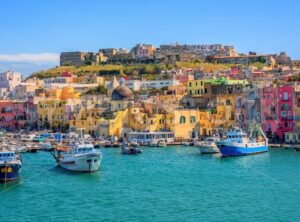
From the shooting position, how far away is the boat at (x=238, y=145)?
42719 millimetres

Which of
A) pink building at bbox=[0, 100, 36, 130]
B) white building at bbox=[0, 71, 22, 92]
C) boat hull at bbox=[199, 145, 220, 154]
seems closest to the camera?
boat hull at bbox=[199, 145, 220, 154]

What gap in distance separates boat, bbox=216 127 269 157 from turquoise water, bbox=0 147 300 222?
6.16 ft

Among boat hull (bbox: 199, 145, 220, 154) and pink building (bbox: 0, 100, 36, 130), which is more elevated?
pink building (bbox: 0, 100, 36, 130)

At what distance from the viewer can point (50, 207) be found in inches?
1003

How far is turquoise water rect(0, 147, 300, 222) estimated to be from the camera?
79.1 ft

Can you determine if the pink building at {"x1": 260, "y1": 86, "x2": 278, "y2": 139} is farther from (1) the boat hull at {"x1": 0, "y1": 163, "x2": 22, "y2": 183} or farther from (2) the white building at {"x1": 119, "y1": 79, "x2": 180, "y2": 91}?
(1) the boat hull at {"x1": 0, "y1": 163, "x2": 22, "y2": 183}

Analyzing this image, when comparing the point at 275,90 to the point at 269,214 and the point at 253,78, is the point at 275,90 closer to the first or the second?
the point at 253,78

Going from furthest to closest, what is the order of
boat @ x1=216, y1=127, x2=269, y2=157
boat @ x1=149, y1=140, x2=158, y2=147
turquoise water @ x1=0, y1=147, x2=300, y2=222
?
boat @ x1=149, y1=140, x2=158, y2=147 < boat @ x1=216, y1=127, x2=269, y2=157 < turquoise water @ x1=0, y1=147, x2=300, y2=222

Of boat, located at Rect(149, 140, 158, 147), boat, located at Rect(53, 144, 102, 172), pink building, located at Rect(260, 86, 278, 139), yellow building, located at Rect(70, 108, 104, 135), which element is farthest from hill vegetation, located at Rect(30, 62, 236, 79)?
boat, located at Rect(53, 144, 102, 172)

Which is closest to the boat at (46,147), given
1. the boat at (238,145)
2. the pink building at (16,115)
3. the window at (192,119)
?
the window at (192,119)

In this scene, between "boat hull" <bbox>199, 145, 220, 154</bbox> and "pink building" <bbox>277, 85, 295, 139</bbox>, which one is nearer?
"boat hull" <bbox>199, 145, 220, 154</bbox>

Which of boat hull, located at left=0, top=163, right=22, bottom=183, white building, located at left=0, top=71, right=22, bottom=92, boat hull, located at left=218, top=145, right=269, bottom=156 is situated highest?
white building, located at left=0, top=71, right=22, bottom=92

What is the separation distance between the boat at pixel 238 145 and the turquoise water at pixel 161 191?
1.88 m

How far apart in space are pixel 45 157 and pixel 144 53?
60.7 metres
